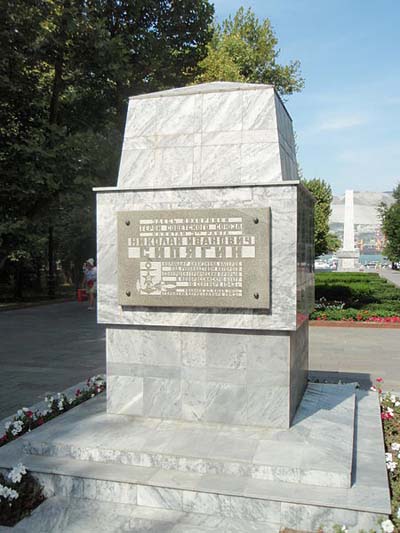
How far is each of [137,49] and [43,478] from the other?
17099 millimetres

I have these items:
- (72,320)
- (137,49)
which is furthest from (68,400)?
(137,49)

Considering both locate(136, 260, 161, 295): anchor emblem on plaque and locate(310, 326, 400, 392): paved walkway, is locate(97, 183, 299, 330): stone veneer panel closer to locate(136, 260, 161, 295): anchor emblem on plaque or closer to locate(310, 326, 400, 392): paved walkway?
locate(136, 260, 161, 295): anchor emblem on plaque

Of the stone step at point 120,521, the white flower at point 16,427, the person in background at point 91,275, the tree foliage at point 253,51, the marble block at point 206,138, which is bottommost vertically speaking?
the stone step at point 120,521

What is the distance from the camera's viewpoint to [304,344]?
6055mm

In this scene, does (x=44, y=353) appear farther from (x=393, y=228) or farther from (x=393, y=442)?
(x=393, y=228)

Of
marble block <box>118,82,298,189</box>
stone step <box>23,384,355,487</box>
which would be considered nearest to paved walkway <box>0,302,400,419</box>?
stone step <box>23,384,355,487</box>

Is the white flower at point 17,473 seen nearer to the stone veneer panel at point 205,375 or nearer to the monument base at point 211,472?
the monument base at point 211,472

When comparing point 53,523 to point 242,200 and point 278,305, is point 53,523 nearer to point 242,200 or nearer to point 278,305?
point 278,305

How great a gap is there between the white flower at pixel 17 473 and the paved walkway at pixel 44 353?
7.35ft

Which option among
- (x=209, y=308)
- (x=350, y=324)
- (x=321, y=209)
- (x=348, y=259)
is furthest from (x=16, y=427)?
(x=348, y=259)

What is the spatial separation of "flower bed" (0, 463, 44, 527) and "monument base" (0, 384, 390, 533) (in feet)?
0.37

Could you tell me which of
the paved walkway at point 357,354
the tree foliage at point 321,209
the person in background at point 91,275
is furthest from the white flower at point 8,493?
the tree foliage at point 321,209

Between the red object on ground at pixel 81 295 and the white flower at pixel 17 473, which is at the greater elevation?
the red object on ground at pixel 81 295

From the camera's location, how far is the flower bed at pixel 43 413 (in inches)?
202
